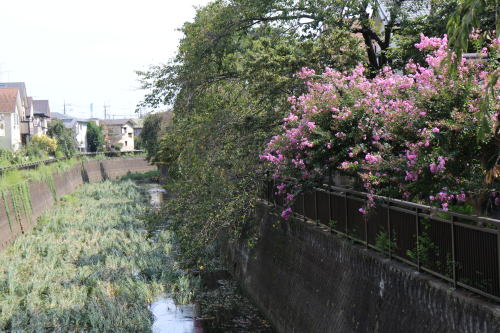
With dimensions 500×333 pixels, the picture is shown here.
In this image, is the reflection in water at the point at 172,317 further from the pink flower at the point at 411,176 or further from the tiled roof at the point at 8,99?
the tiled roof at the point at 8,99

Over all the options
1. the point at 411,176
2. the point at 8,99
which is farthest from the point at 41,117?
the point at 411,176

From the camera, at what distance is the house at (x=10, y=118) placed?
2707 inches

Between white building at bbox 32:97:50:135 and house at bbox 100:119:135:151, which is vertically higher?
white building at bbox 32:97:50:135

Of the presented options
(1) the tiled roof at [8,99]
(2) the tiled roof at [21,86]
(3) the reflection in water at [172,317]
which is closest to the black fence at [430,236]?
(3) the reflection in water at [172,317]

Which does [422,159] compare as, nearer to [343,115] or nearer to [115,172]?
[343,115]

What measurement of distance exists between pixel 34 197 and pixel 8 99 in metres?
42.3

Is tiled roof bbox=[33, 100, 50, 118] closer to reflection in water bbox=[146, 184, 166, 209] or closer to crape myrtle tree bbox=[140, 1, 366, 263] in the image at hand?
reflection in water bbox=[146, 184, 166, 209]

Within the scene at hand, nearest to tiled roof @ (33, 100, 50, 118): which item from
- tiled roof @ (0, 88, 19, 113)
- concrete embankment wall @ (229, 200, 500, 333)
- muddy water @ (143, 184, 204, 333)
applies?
tiled roof @ (0, 88, 19, 113)

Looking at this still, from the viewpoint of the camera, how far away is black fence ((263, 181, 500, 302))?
22.1 ft

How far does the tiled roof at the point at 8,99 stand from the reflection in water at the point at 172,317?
6034 centimetres

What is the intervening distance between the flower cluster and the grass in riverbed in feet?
21.4

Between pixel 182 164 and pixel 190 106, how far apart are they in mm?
2006

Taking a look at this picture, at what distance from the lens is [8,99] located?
7225 cm

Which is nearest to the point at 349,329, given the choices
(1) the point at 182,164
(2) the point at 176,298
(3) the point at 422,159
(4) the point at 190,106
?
(3) the point at 422,159
